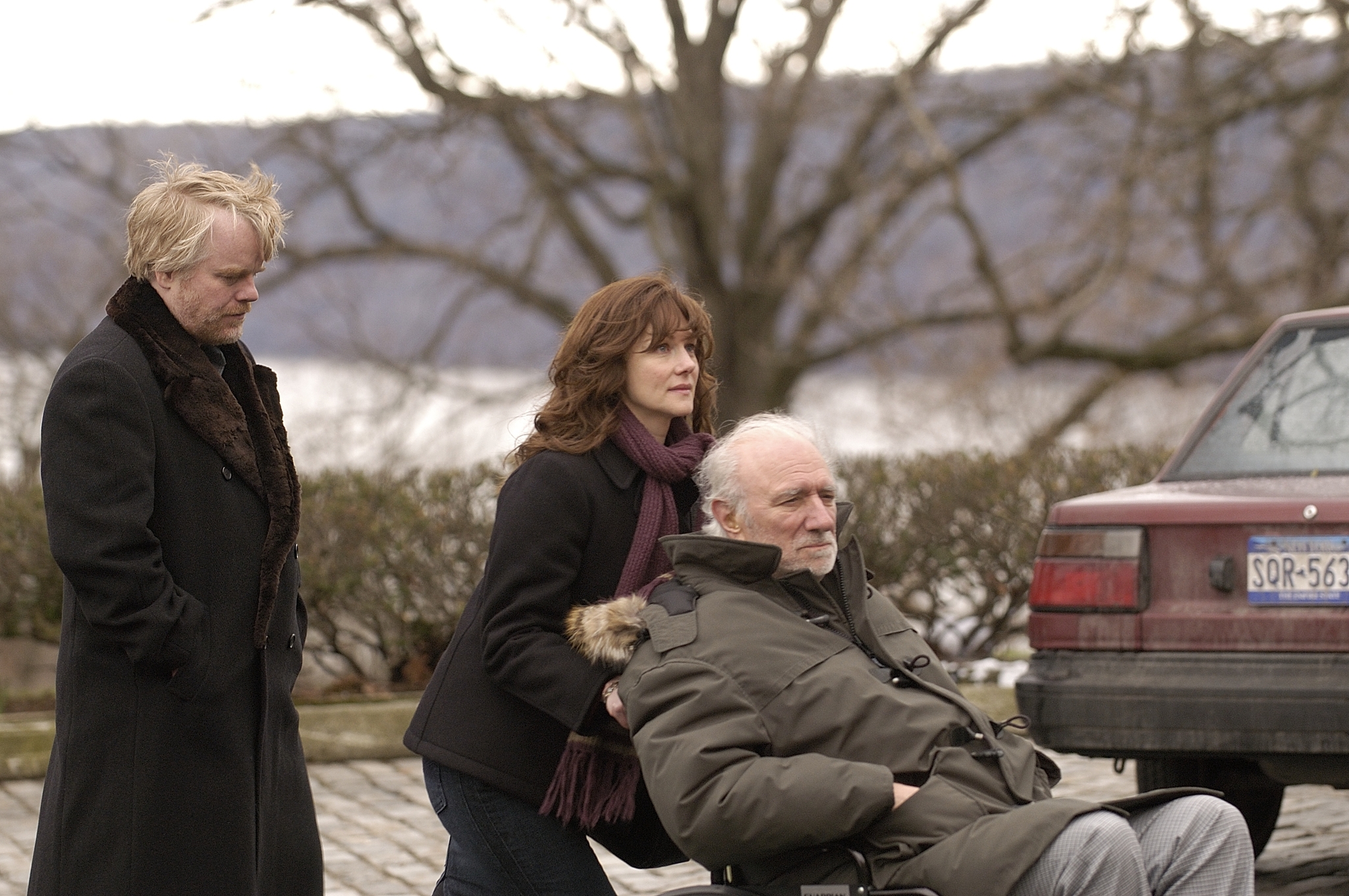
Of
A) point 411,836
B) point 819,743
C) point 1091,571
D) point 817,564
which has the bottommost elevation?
point 411,836

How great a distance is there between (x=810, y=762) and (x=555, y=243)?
17.6m

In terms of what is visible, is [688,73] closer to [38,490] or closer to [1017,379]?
[1017,379]

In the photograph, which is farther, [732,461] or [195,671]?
[732,461]

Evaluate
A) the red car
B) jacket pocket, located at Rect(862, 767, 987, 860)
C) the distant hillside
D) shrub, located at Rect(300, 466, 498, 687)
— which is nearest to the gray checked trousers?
jacket pocket, located at Rect(862, 767, 987, 860)

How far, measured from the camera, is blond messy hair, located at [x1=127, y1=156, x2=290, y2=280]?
3277mm

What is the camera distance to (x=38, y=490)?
8.48 m

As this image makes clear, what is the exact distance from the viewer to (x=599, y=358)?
3422mm

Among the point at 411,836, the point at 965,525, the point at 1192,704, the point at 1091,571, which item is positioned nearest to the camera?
the point at 1192,704

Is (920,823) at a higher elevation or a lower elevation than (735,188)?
lower

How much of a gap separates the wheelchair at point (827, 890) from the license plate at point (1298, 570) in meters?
2.33

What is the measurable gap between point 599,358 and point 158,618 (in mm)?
988

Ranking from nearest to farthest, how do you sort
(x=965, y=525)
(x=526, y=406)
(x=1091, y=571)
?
(x=1091, y=571), (x=965, y=525), (x=526, y=406)

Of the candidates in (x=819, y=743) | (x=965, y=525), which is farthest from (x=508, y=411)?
(x=819, y=743)

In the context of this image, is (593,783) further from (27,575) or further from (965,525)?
(27,575)
